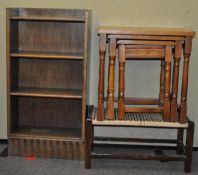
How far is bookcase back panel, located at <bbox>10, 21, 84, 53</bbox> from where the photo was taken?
9.39 feet

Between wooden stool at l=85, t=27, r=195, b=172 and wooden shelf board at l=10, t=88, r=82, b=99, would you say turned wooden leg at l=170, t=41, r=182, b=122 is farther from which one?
wooden shelf board at l=10, t=88, r=82, b=99

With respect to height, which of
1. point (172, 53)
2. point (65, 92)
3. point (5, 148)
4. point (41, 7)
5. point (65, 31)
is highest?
point (41, 7)

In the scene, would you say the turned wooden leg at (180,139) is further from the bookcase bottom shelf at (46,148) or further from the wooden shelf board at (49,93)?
the wooden shelf board at (49,93)

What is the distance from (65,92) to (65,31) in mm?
538

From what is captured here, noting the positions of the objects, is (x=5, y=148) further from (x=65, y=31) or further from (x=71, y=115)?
(x=65, y=31)

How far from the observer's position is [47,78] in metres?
2.94

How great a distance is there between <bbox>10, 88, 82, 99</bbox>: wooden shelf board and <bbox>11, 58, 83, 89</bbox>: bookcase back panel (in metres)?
0.09

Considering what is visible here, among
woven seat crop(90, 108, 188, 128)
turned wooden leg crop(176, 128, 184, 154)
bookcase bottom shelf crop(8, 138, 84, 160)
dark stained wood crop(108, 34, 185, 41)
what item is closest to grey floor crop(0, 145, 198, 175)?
bookcase bottom shelf crop(8, 138, 84, 160)

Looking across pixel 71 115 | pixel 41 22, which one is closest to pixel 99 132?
pixel 71 115

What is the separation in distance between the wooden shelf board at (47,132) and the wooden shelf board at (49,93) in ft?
1.16

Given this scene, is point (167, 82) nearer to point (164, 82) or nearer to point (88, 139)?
point (164, 82)

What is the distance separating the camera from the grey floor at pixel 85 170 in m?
2.52

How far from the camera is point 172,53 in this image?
259 cm

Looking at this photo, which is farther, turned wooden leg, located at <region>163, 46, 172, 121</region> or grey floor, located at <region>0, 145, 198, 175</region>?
grey floor, located at <region>0, 145, 198, 175</region>
